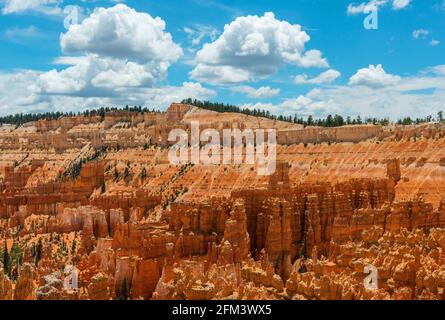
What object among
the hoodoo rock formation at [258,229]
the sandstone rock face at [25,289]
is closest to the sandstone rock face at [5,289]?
the hoodoo rock formation at [258,229]

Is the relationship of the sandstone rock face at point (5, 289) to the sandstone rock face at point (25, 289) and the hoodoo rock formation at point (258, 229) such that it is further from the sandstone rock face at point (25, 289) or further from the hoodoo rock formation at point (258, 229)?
the sandstone rock face at point (25, 289)

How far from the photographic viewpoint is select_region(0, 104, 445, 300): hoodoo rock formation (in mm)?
26656

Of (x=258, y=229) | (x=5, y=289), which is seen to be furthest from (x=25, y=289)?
(x=258, y=229)

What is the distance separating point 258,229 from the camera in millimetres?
40938

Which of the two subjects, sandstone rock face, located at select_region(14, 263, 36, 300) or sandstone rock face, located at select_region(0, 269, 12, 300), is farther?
sandstone rock face, located at select_region(14, 263, 36, 300)

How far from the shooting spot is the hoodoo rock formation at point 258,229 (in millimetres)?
26656

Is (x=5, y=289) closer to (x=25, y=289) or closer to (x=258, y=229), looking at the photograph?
(x=25, y=289)

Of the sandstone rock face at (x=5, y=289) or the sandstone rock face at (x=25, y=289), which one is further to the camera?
the sandstone rock face at (x=25, y=289)

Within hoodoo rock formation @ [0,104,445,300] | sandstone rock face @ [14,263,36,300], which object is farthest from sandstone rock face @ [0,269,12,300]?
sandstone rock face @ [14,263,36,300]

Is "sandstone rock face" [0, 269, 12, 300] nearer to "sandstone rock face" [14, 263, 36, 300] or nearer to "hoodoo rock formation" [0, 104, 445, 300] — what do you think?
"hoodoo rock formation" [0, 104, 445, 300]

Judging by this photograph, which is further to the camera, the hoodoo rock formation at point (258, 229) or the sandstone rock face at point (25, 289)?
the sandstone rock face at point (25, 289)

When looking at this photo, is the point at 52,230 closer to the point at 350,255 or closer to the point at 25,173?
the point at 350,255
